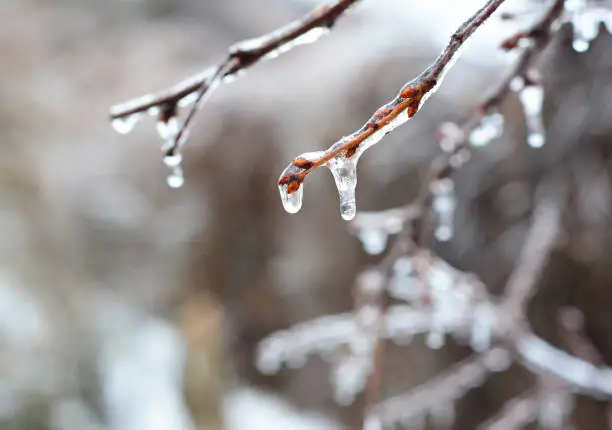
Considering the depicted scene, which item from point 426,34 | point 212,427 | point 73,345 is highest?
point 426,34

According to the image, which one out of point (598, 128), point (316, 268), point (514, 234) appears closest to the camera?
point (598, 128)

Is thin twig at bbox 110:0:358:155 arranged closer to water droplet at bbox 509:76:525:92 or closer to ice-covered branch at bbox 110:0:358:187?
ice-covered branch at bbox 110:0:358:187

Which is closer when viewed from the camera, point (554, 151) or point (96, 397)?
point (554, 151)

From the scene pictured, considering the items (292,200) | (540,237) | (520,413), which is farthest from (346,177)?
(540,237)

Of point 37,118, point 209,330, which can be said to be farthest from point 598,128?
point 37,118

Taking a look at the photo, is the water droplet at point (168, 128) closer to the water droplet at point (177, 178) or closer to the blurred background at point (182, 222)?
the water droplet at point (177, 178)

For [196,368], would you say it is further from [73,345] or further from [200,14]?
[200,14]

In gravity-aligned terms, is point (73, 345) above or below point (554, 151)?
above
